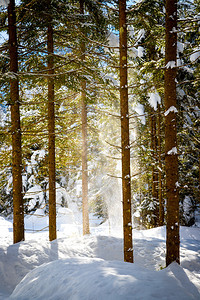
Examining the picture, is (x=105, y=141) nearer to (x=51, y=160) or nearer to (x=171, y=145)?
(x=171, y=145)

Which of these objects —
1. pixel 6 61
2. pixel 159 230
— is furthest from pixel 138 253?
pixel 6 61

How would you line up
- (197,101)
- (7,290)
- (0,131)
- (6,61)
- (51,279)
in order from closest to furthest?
1. (51,279)
2. (7,290)
3. (0,131)
4. (6,61)
5. (197,101)

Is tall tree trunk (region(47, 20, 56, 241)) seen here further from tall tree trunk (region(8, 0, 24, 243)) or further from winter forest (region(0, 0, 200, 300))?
tall tree trunk (region(8, 0, 24, 243))

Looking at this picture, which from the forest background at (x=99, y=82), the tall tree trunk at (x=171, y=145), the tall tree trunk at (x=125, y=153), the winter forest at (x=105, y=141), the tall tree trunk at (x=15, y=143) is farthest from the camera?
the tall tree trunk at (x=15, y=143)

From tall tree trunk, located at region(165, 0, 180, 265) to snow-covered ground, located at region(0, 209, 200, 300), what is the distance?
511 mm

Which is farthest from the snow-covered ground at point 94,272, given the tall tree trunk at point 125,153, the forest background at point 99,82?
the forest background at point 99,82

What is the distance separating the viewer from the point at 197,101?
443 inches

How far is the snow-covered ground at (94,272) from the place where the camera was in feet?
10.0

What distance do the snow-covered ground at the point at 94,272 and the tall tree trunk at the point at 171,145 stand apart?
511 mm

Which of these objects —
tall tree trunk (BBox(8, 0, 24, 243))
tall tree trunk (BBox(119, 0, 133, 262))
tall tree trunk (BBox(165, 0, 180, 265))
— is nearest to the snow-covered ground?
tall tree trunk (BBox(165, 0, 180, 265))

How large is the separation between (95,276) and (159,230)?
7.84 m

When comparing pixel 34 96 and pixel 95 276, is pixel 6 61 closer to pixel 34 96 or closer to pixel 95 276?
pixel 34 96

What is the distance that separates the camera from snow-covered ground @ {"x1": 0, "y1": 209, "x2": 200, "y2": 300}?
10.0 ft

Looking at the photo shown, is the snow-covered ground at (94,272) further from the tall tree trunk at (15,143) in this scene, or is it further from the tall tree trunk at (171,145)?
the tall tree trunk at (15,143)
